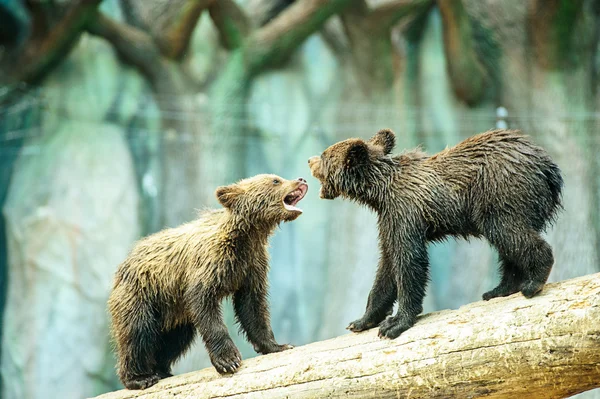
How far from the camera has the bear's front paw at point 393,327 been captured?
15.0 ft

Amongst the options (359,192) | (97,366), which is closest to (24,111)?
(97,366)

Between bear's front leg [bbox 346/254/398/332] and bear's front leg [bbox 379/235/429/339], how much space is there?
0.27 m

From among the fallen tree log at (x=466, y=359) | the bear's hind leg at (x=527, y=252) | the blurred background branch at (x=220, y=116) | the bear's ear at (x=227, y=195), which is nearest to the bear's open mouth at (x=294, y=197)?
the bear's ear at (x=227, y=195)

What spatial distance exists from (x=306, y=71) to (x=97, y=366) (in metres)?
5.41

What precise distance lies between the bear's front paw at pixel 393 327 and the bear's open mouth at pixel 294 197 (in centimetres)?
120

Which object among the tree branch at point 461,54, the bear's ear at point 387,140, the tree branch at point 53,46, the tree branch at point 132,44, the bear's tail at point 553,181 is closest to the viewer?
the bear's tail at point 553,181

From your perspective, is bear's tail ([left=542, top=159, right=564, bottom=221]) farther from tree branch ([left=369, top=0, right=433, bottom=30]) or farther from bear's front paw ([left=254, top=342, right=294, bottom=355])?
tree branch ([left=369, top=0, right=433, bottom=30])

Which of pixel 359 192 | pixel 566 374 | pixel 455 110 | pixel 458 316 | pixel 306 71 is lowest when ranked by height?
pixel 566 374

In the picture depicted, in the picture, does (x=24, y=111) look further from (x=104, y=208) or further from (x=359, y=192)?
(x=359, y=192)

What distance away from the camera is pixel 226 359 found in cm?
503

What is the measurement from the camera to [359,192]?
203 inches

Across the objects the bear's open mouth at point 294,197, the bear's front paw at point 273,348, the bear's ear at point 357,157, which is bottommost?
the bear's front paw at point 273,348

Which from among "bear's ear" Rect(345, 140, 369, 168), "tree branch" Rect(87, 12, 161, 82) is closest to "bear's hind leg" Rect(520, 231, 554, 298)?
"bear's ear" Rect(345, 140, 369, 168)

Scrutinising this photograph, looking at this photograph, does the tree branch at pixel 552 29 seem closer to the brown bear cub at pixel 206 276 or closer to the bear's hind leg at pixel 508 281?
the bear's hind leg at pixel 508 281
